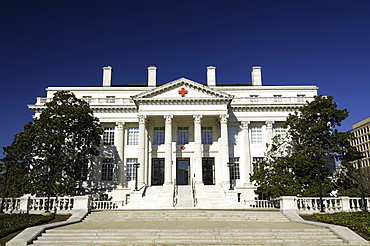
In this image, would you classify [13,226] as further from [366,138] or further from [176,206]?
[366,138]

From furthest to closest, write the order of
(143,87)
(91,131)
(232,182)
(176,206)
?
(143,87), (232,182), (91,131), (176,206)

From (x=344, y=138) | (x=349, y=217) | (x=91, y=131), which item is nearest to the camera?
(x=349, y=217)

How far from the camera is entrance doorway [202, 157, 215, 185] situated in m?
36.2

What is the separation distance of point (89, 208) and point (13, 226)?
265 inches

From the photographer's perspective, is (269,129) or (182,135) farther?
(182,135)

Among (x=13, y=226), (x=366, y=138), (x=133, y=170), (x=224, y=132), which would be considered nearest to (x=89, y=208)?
(x=13, y=226)

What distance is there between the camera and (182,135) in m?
37.4

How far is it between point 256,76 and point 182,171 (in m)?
16.9

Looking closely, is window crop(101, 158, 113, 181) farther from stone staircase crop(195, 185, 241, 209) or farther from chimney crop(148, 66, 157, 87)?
chimney crop(148, 66, 157, 87)

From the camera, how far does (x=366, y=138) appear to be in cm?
8012

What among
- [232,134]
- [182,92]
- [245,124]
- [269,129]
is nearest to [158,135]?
[182,92]

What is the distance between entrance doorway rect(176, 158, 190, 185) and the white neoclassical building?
11cm

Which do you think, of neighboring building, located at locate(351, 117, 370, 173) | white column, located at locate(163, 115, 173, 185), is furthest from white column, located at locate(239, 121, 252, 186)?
neighboring building, located at locate(351, 117, 370, 173)

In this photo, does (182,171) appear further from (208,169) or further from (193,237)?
(193,237)
